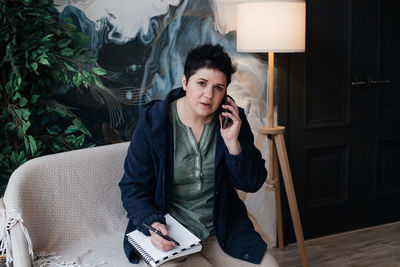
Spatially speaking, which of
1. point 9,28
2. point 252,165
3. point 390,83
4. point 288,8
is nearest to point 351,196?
point 390,83

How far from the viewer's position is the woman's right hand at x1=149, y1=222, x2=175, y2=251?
5.54 feet

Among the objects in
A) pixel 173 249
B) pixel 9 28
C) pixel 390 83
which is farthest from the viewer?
pixel 390 83

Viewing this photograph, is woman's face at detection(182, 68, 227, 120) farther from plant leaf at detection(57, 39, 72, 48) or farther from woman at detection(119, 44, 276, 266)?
plant leaf at detection(57, 39, 72, 48)

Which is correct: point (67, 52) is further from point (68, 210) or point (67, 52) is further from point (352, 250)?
point (352, 250)

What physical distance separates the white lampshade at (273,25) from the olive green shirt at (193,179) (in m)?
0.82

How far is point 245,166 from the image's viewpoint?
1886mm

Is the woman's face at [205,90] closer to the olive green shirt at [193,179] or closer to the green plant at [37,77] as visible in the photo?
the olive green shirt at [193,179]

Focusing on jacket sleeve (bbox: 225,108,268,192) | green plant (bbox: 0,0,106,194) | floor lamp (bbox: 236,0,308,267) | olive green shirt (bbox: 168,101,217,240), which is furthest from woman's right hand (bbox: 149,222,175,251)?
floor lamp (bbox: 236,0,308,267)

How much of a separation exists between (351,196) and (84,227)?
7.11 ft

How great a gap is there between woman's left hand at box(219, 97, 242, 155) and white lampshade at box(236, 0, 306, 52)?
795mm

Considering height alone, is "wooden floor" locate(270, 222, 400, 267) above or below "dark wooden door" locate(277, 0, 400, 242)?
below

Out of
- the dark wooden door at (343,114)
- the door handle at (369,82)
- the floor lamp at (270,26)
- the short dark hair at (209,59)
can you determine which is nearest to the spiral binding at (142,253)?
the short dark hair at (209,59)

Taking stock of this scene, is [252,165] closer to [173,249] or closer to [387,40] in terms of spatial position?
[173,249]

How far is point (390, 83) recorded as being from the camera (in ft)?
11.5
